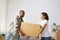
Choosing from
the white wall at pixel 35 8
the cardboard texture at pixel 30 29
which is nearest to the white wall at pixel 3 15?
the white wall at pixel 35 8

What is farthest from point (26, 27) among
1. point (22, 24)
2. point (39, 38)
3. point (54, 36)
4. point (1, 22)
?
point (1, 22)

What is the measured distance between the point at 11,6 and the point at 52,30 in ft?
5.60

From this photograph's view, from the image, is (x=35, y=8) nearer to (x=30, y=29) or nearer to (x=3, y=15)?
(x=3, y=15)

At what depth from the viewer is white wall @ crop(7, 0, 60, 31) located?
480cm

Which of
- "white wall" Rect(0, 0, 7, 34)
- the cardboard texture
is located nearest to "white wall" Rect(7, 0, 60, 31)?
"white wall" Rect(0, 0, 7, 34)

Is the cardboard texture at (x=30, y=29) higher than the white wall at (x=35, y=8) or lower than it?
lower

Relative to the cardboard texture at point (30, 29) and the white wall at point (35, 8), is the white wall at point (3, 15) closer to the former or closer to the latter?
the white wall at point (35, 8)

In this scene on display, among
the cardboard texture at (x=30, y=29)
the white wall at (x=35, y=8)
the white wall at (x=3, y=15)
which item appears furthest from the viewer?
the white wall at (x=3, y=15)

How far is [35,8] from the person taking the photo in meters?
4.94

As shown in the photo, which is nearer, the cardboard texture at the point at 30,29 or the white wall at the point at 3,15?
the cardboard texture at the point at 30,29

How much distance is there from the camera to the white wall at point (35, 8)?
4.80 metres

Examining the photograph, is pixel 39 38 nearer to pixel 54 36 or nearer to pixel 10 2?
pixel 54 36

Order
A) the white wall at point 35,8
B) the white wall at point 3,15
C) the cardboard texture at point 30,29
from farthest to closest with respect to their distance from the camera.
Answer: the white wall at point 3,15, the white wall at point 35,8, the cardboard texture at point 30,29

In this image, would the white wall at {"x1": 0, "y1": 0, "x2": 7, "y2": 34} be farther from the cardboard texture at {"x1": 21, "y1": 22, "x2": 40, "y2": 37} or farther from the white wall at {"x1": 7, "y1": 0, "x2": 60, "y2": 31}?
the cardboard texture at {"x1": 21, "y1": 22, "x2": 40, "y2": 37}
